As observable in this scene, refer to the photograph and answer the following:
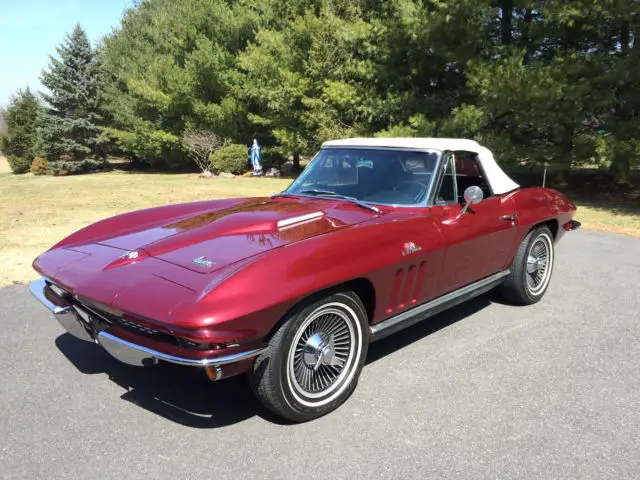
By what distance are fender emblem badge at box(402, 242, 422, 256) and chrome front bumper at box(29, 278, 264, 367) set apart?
114 cm

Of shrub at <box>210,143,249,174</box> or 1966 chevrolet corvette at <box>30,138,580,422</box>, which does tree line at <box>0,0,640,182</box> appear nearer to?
shrub at <box>210,143,249,174</box>

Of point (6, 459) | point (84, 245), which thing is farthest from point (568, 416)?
point (84, 245)

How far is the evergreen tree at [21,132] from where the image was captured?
29391 mm

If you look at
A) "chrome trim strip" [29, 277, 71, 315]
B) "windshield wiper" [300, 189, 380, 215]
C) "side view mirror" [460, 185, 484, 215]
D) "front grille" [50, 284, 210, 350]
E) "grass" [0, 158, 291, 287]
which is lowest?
"grass" [0, 158, 291, 287]

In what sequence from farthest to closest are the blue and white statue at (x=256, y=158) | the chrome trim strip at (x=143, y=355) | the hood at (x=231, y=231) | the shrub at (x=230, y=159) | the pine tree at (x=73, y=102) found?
the pine tree at (x=73, y=102), the shrub at (x=230, y=159), the blue and white statue at (x=256, y=158), the hood at (x=231, y=231), the chrome trim strip at (x=143, y=355)

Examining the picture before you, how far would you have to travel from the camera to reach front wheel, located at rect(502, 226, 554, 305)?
442cm

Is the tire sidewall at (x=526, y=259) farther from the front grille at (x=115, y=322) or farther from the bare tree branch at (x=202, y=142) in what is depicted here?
the bare tree branch at (x=202, y=142)

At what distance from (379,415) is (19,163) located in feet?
105

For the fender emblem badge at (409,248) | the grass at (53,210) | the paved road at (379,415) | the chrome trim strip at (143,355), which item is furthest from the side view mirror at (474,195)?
the grass at (53,210)

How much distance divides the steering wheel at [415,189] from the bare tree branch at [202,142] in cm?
2087

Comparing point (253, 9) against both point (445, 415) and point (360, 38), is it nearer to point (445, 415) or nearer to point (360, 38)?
point (360, 38)

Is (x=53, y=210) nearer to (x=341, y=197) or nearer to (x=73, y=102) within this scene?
(x=341, y=197)

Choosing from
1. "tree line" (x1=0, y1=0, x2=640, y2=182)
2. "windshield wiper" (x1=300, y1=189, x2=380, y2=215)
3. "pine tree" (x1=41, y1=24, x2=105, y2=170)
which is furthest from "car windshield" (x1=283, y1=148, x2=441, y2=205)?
"pine tree" (x1=41, y1=24, x2=105, y2=170)

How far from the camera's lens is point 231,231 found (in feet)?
10.4
